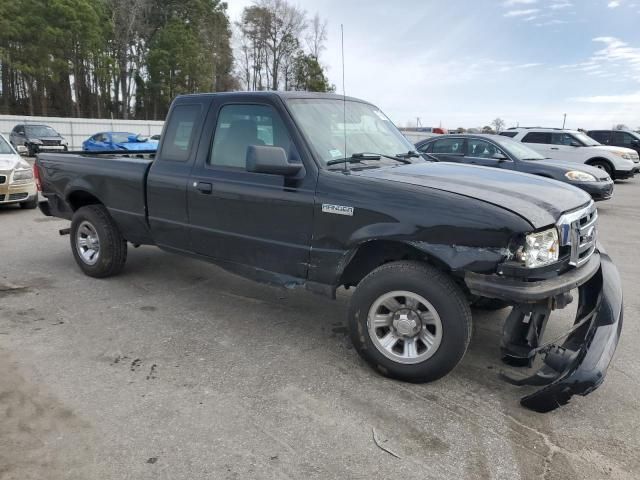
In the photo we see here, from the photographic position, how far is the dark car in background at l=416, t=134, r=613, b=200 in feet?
32.3

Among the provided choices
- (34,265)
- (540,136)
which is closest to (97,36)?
(540,136)

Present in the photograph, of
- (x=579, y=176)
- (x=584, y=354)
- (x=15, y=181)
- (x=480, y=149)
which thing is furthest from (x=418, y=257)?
(x=15, y=181)

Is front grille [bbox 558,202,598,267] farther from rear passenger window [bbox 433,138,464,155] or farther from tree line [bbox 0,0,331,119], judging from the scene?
tree line [bbox 0,0,331,119]

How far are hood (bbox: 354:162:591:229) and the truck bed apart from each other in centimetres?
245

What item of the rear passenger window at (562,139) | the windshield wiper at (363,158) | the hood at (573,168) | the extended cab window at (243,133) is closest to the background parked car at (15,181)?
the extended cab window at (243,133)

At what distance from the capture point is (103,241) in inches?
206

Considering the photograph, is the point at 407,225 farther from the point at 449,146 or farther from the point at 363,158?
the point at 449,146

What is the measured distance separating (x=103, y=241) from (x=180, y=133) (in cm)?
158

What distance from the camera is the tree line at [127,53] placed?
3369 cm

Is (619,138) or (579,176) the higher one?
→ (619,138)

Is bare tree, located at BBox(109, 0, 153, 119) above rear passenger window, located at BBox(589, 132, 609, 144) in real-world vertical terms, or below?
above

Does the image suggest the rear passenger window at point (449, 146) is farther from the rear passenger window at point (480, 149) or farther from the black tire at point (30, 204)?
the black tire at point (30, 204)

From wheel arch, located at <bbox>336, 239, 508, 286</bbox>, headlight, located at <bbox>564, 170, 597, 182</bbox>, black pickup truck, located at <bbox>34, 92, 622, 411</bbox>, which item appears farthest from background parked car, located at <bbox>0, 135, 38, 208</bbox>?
headlight, located at <bbox>564, 170, 597, 182</bbox>

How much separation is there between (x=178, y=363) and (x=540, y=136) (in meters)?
14.2
